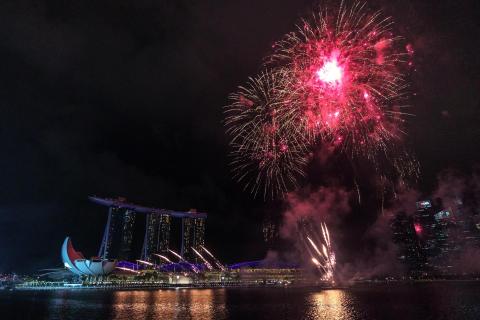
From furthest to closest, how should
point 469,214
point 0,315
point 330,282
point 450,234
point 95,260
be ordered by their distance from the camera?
point 450,234 → point 469,214 → point 95,260 → point 330,282 → point 0,315

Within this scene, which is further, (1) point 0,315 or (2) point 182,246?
(2) point 182,246

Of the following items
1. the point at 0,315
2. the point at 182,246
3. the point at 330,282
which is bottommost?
the point at 0,315

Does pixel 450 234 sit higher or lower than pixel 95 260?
higher

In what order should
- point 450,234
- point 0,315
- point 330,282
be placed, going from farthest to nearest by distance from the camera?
1. point 450,234
2. point 330,282
3. point 0,315

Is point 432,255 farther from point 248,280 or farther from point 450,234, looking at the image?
point 248,280

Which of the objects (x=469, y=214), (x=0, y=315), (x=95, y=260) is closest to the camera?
(x=0, y=315)

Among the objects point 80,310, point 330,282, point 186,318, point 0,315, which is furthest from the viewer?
point 330,282

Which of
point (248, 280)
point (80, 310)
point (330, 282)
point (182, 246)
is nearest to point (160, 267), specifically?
point (182, 246)

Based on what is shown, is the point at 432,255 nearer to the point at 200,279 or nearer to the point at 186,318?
the point at 200,279

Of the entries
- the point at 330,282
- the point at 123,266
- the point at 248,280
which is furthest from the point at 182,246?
the point at 330,282
